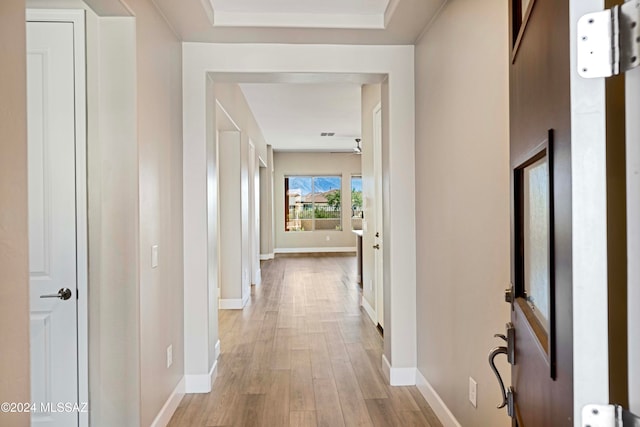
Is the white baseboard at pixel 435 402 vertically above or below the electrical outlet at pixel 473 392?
below

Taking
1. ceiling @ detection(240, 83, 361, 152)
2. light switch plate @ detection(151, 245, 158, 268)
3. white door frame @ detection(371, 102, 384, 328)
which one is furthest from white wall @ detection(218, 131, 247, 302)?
light switch plate @ detection(151, 245, 158, 268)

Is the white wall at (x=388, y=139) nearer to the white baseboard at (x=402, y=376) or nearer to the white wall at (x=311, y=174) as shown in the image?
the white baseboard at (x=402, y=376)

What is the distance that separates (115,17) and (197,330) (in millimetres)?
1964

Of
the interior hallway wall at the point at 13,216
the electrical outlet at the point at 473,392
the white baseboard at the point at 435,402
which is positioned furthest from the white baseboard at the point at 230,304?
the interior hallway wall at the point at 13,216

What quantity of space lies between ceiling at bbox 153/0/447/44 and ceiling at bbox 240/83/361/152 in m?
2.22

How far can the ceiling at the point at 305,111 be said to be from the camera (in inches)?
208

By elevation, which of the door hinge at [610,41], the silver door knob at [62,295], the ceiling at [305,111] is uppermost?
the ceiling at [305,111]

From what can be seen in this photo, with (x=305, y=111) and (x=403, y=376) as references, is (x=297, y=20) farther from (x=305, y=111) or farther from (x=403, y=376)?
(x=305, y=111)

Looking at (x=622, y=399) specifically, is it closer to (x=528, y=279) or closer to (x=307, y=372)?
(x=528, y=279)

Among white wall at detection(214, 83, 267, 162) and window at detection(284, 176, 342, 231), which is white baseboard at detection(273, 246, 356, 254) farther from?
white wall at detection(214, 83, 267, 162)

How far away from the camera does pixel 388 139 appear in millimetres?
3012

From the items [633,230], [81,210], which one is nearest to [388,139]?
[81,210]

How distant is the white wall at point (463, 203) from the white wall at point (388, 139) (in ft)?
0.36

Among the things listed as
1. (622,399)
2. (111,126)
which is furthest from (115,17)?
(622,399)
